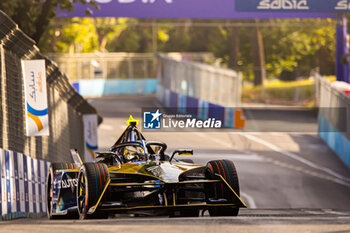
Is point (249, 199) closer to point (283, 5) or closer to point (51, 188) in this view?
point (283, 5)

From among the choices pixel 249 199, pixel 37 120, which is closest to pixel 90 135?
pixel 249 199

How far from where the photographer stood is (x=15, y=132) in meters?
12.9

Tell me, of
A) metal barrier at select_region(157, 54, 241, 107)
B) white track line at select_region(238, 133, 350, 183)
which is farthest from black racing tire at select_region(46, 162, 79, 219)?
metal barrier at select_region(157, 54, 241, 107)

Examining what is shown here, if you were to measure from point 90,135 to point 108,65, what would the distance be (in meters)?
40.1

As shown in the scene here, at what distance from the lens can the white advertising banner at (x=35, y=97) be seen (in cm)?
1328

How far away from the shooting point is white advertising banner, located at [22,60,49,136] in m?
13.3

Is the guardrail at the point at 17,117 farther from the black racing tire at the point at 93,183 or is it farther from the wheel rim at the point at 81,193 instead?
the black racing tire at the point at 93,183

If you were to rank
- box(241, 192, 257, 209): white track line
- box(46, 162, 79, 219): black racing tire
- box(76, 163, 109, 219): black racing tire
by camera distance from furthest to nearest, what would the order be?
box(241, 192, 257, 209): white track line, box(46, 162, 79, 219): black racing tire, box(76, 163, 109, 219): black racing tire

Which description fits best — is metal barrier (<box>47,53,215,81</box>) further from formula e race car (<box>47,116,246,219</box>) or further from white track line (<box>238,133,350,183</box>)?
formula e race car (<box>47,116,246,219</box>)

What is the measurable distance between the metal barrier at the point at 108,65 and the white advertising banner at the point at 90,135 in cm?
3657

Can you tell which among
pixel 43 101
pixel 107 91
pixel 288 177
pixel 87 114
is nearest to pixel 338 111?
pixel 288 177

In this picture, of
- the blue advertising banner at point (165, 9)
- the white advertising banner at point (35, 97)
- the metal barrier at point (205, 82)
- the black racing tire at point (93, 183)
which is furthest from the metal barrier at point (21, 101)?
the metal barrier at point (205, 82)

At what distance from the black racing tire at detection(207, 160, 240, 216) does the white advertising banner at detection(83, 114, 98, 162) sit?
1236 centimetres

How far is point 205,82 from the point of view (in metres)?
36.4
